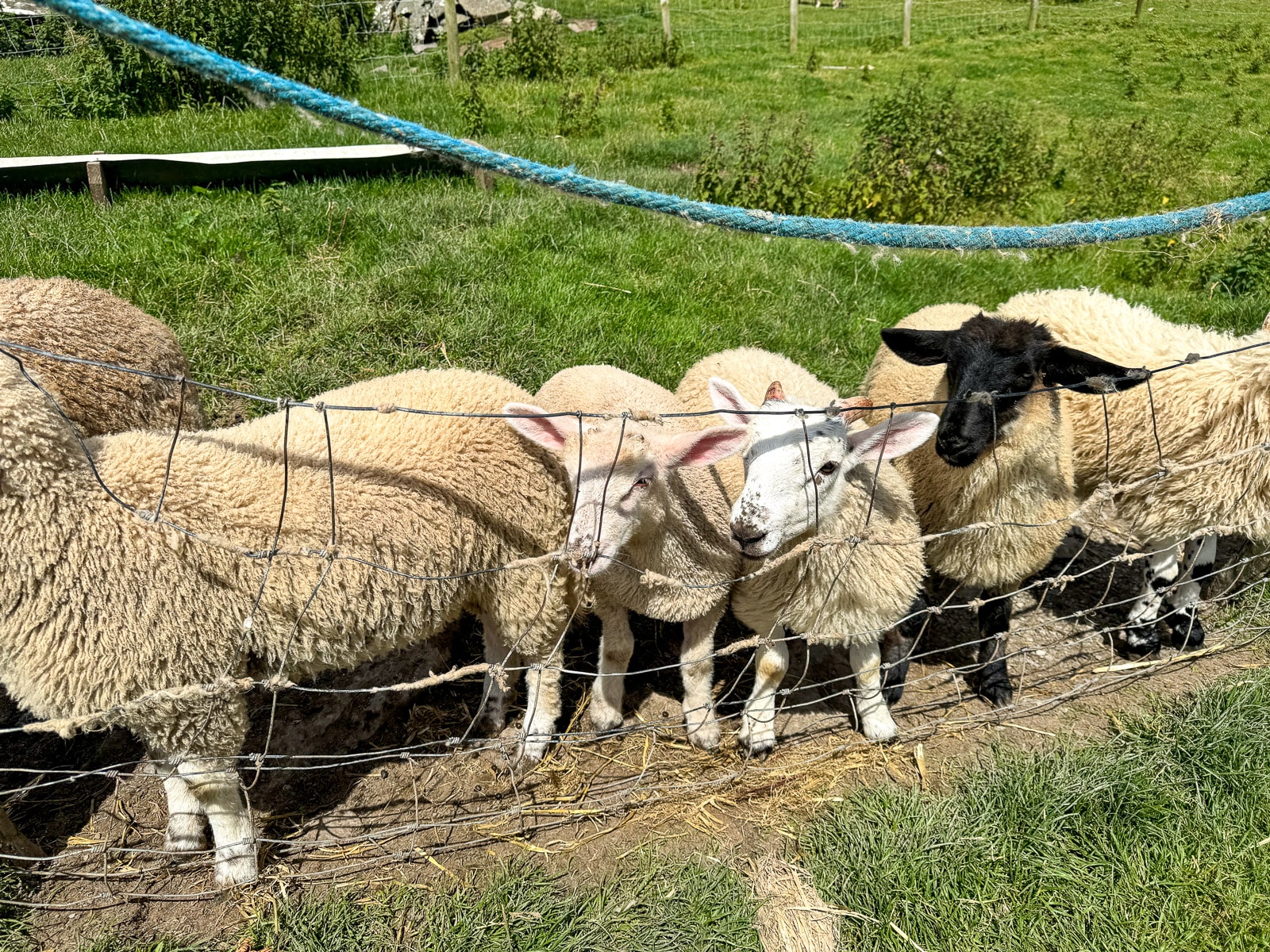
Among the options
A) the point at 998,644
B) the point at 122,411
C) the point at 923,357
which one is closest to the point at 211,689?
the point at 122,411

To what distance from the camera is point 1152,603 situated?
4422 mm

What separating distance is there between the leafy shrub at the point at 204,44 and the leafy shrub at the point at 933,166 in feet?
18.0

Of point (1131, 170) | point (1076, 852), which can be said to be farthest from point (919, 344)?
point (1131, 170)

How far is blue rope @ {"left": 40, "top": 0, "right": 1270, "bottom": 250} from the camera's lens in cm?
211

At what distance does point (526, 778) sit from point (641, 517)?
128 centimetres

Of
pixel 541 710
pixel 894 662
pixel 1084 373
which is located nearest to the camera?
pixel 1084 373

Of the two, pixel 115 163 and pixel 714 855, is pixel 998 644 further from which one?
pixel 115 163

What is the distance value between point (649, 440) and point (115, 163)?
5.05 meters

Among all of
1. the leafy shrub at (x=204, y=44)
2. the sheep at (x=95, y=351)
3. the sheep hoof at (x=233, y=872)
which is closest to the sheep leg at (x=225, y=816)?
the sheep hoof at (x=233, y=872)

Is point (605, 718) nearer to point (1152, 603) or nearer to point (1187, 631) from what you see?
point (1152, 603)

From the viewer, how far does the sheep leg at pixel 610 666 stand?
3738mm

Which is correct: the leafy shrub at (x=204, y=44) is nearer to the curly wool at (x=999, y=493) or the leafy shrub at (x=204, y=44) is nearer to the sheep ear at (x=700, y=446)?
the sheep ear at (x=700, y=446)

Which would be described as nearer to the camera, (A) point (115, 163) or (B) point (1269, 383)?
(B) point (1269, 383)

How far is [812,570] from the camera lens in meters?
3.50
